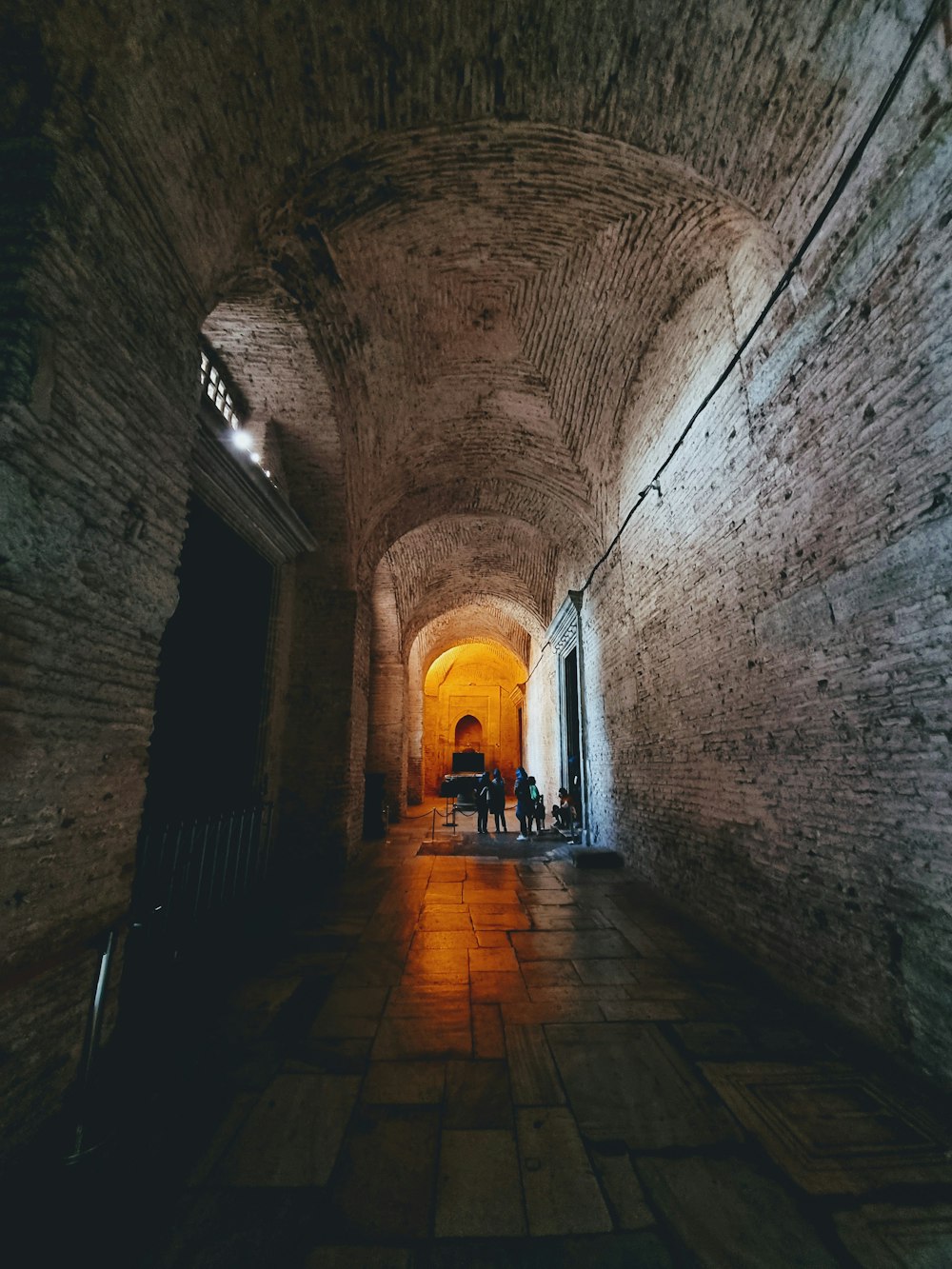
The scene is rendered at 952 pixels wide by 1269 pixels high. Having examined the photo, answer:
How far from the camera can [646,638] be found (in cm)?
591

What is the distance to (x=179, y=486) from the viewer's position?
2961mm

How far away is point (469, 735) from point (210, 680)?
1984cm

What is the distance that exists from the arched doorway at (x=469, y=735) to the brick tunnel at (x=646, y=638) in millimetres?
18655

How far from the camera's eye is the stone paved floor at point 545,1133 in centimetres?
154

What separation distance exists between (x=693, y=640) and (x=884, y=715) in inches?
83.4

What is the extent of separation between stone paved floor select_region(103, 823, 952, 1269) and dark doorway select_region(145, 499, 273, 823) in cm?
203

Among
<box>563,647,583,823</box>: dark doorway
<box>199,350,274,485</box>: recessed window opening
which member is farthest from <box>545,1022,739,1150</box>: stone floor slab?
<box>563,647,583,823</box>: dark doorway

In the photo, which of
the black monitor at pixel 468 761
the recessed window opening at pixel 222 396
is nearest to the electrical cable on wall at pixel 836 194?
the recessed window opening at pixel 222 396

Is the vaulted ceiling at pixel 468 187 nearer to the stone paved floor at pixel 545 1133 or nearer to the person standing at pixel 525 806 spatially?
the stone paved floor at pixel 545 1133

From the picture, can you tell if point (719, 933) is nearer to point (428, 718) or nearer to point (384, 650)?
point (384, 650)

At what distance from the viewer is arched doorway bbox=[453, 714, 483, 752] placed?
24.4 m

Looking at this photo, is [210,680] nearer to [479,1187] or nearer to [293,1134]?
[293,1134]

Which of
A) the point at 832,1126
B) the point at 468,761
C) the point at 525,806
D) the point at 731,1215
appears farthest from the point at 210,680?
the point at 468,761

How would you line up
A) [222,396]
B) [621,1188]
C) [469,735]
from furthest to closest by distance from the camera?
[469,735], [222,396], [621,1188]
